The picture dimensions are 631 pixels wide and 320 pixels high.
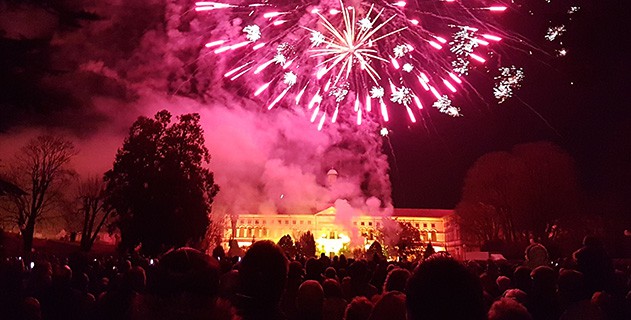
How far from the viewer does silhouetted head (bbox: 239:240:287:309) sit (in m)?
3.32

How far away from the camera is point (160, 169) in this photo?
33562 mm

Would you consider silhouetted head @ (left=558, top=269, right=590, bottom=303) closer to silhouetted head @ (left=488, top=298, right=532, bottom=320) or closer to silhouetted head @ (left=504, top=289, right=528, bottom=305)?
silhouetted head @ (left=504, top=289, right=528, bottom=305)

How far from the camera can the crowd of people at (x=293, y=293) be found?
7.89 feet

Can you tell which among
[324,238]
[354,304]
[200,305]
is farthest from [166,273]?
[324,238]

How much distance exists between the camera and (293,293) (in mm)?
6012

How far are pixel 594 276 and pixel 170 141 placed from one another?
32896mm

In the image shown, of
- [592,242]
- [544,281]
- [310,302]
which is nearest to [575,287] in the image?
[544,281]

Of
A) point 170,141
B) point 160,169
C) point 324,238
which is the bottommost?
point 324,238

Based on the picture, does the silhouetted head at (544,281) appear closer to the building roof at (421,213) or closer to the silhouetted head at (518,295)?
the silhouetted head at (518,295)

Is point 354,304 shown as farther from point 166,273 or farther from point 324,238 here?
point 324,238

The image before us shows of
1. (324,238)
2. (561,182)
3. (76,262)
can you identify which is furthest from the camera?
(324,238)

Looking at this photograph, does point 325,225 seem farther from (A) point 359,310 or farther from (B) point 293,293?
(A) point 359,310

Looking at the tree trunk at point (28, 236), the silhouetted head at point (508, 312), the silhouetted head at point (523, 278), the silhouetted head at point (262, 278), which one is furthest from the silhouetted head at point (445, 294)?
the tree trunk at point (28, 236)

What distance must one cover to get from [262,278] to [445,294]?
1454 mm
